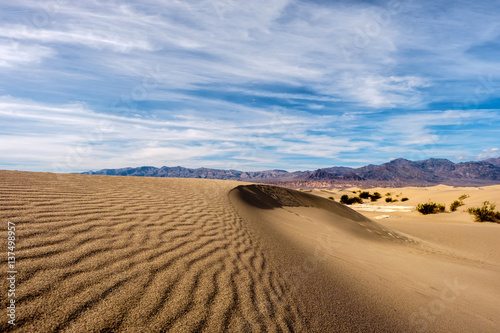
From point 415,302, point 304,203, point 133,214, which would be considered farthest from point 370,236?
point 133,214

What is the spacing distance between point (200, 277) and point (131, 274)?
0.85 meters

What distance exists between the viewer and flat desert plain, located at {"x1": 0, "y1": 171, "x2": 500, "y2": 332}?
2457mm

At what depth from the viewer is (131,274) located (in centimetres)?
299

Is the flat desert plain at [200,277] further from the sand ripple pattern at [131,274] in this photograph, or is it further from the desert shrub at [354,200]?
the desert shrub at [354,200]

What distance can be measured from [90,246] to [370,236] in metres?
9.84

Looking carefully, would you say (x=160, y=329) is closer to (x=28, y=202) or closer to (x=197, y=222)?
(x=197, y=222)

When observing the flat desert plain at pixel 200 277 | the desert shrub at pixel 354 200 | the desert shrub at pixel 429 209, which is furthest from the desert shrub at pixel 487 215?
the desert shrub at pixel 354 200

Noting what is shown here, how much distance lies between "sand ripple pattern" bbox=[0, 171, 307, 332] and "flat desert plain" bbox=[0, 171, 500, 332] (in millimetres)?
14

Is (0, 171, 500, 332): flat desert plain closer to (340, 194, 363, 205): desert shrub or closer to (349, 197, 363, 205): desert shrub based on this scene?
(340, 194, 363, 205): desert shrub

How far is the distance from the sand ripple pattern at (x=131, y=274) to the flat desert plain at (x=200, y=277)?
0.04ft

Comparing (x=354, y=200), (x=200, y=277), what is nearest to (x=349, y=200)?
(x=354, y=200)

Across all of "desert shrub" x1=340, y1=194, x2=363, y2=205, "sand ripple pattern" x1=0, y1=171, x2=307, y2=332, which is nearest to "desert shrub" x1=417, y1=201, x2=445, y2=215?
"desert shrub" x1=340, y1=194, x2=363, y2=205

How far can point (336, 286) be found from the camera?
416 cm

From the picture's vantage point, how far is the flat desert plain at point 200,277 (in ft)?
8.06
